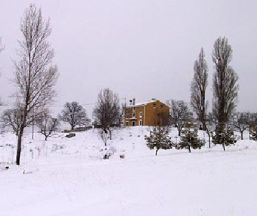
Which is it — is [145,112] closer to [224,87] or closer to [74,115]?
[74,115]

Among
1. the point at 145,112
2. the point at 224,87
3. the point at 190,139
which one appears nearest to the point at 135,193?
the point at 190,139

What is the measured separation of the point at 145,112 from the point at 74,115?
21803mm

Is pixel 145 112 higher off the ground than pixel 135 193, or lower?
higher

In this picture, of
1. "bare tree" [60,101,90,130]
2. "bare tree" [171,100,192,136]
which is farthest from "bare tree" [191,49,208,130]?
"bare tree" [60,101,90,130]

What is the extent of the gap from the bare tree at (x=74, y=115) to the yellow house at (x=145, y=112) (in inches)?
521

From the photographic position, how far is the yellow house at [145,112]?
6269 cm

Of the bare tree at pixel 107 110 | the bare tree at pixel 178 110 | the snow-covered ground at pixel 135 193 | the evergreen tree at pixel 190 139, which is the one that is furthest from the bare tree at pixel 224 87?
the bare tree at pixel 178 110

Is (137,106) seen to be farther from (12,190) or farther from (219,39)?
(12,190)

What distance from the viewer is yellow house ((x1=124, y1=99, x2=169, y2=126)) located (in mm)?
62688

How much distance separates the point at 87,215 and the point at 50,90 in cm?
1130

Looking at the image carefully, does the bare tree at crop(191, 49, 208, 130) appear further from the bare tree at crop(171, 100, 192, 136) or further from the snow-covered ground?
the bare tree at crop(171, 100, 192, 136)

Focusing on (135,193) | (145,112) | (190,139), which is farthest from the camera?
(145,112)

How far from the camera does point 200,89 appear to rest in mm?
23422

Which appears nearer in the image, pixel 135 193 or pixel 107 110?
pixel 135 193
